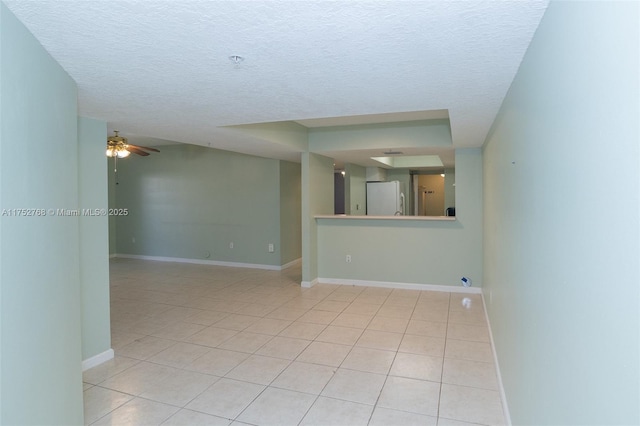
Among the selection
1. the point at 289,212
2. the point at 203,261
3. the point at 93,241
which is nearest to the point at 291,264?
the point at 289,212

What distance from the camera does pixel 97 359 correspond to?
3164 mm

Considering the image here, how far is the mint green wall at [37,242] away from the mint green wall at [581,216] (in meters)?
1.81

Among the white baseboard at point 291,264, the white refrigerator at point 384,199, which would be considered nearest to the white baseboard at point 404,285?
the white baseboard at point 291,264

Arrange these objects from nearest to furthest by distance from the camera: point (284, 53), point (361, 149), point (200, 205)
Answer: point (284, 53), point (361, 149), point (200, 205)

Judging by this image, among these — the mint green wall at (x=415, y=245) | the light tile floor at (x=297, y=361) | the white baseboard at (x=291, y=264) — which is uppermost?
the mint green wall at (x=415, y=245)

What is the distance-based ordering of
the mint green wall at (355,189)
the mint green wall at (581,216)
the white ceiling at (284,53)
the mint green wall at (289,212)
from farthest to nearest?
the mint green wall at (355,189) → the mint green wall at (289,212) → the white ceiling at (284,53) → the mint green wall at (581,216)

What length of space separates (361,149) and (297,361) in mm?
3159

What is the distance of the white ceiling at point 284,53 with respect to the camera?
133 cm

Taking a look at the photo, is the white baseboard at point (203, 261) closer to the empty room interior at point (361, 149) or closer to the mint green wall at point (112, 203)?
the mint green wall at point (112, 203)

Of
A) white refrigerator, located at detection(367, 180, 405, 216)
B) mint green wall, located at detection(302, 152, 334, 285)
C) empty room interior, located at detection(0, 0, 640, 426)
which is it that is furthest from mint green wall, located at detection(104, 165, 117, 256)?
white refrigerator, located at detection(367, 180, 405, 216)

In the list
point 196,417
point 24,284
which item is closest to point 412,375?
point 196,417

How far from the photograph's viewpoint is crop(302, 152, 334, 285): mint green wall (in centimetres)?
561

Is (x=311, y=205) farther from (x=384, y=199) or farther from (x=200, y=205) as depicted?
(x=200, y=205)

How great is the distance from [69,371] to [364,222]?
4.34 m
